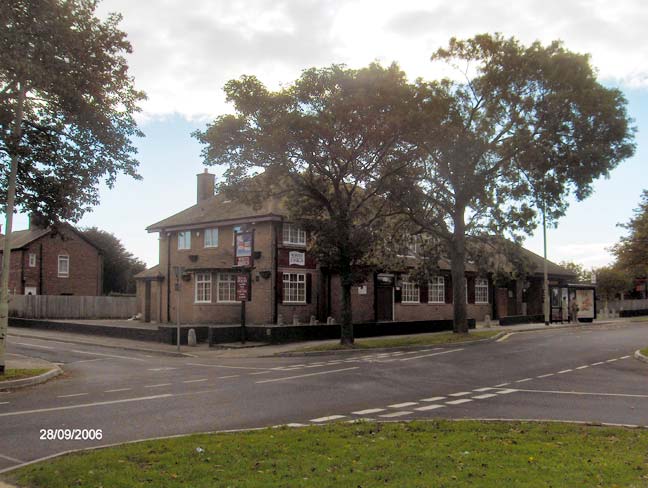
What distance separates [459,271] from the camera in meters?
30.0

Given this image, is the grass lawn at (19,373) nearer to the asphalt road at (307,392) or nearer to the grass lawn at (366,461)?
the asphalt road at (307,392)

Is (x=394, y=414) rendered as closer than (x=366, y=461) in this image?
No

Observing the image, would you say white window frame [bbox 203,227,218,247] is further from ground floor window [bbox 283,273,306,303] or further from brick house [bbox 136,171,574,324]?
ground floor window [bbox 283,273,306,303]

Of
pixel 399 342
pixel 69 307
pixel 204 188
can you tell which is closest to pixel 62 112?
pixel 399 342

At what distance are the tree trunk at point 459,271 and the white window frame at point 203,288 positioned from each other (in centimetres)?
1479

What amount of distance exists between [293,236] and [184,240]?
8.38 m

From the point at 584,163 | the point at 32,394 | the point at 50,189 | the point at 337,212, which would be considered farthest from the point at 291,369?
the point at 584,163

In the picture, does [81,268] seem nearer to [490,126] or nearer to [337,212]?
[337,212]

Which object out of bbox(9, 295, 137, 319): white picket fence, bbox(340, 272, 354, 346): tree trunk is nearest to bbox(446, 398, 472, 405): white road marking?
bbox(340, 272, 354, 346): tree trunk

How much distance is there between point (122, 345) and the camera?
26.5 m

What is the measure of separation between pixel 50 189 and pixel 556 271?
47.5 metres

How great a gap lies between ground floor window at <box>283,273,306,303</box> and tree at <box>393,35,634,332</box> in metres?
8.47

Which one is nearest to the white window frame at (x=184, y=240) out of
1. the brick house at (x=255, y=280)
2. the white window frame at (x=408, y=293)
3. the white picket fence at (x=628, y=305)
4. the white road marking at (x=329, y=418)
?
the brick house at (x=255, y=280)

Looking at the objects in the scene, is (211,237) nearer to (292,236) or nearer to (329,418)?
(292,236)
